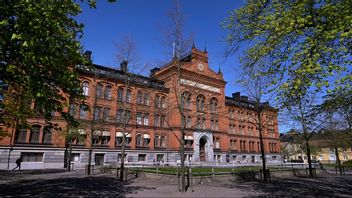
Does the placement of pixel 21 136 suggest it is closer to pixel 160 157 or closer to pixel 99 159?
pixel 99 159

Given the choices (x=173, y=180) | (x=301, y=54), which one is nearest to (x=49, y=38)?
(x=301, y=54)

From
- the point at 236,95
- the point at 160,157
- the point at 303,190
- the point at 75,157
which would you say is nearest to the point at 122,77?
the point at 75,157

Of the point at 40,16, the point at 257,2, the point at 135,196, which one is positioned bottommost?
the point at 135,196

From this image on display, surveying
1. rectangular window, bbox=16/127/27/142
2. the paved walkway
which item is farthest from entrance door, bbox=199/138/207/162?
rectangular window, bbox=16/127/27/142

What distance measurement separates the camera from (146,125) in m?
41.8

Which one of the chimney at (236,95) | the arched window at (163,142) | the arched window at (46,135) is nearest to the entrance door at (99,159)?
the arched window at (46,135)

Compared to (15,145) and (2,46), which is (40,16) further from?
(15,145)

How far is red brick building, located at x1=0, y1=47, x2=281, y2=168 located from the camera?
30828 mm

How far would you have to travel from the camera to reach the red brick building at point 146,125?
101 feet

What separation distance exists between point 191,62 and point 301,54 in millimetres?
39329

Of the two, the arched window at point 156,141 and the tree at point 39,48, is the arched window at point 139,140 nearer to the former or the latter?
the arched window at point 156,141

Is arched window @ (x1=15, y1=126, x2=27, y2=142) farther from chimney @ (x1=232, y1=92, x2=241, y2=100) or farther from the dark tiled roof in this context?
chimney @ (x1=232, y1=92, x2=241, y2=100)

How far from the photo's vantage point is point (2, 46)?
7.88m

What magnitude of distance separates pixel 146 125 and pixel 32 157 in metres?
17.2
